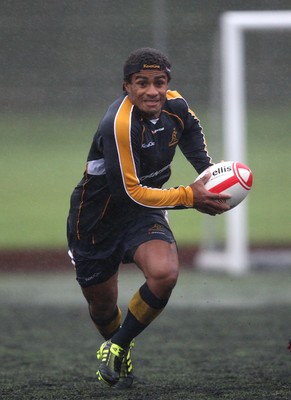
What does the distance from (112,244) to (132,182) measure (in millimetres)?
583

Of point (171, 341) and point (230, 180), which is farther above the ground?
point (230, 180)

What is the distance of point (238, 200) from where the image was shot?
6207 millimetres

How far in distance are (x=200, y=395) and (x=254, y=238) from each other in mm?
9766

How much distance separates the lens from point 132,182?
19.5 ft

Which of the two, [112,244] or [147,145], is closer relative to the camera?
[147,145]

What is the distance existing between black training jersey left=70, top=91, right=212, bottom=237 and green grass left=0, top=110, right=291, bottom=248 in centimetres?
690

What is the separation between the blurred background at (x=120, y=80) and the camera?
44.8ft

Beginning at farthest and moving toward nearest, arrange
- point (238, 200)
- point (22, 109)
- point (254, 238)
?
point (22, 109), point (254, 238), point (238, 200)

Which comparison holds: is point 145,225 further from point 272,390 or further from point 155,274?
point 272,390

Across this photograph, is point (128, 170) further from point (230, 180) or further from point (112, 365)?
point (112, 365)

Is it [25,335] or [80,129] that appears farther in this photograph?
[80,129]

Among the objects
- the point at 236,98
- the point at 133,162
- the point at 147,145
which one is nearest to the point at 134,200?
the point at 133,162

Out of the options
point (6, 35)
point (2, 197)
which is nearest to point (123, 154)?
point (6, 35)

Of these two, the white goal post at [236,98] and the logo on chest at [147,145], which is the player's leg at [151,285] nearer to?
the logo on chest at [147,145]
